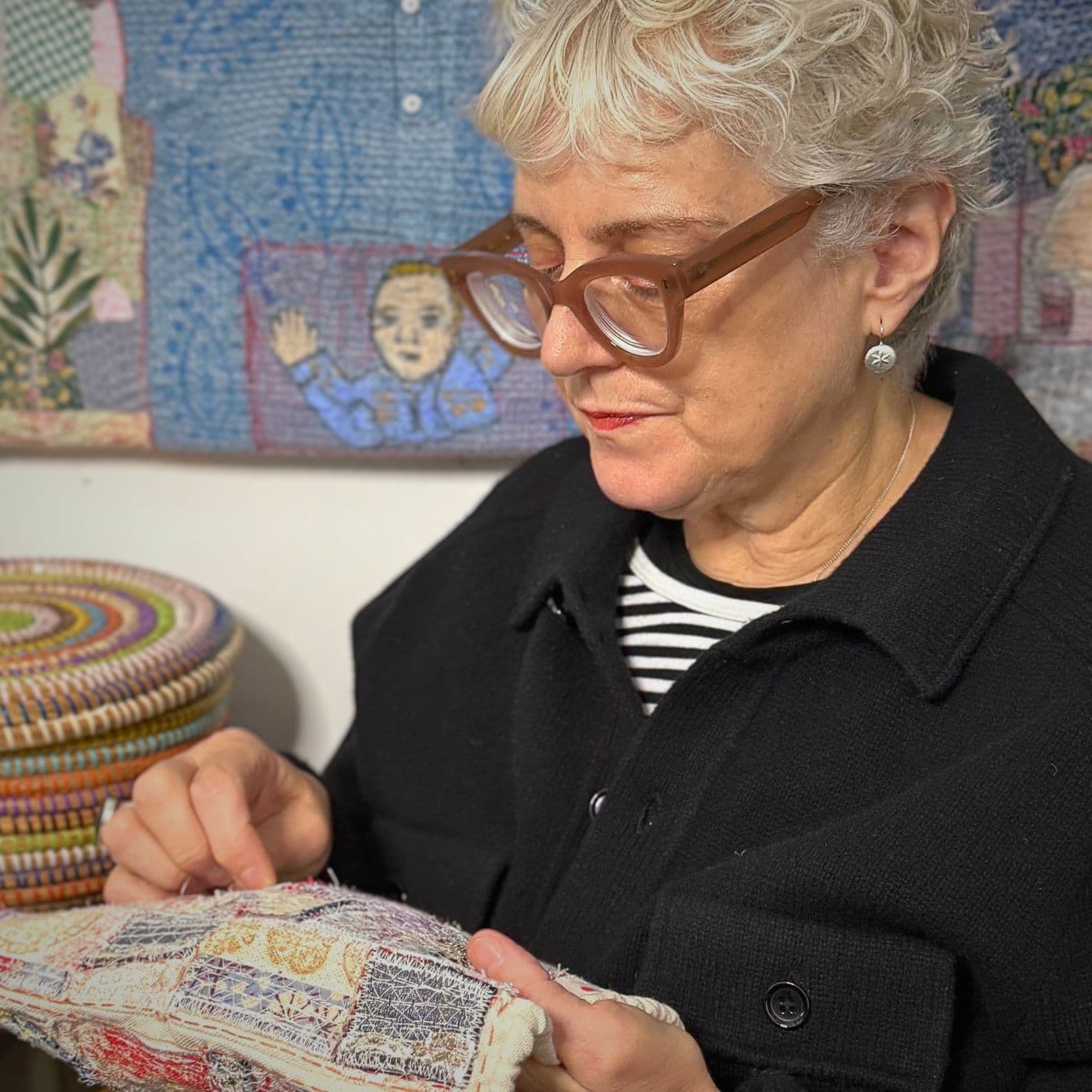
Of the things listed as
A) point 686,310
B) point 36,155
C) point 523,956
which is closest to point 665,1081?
point 523,956

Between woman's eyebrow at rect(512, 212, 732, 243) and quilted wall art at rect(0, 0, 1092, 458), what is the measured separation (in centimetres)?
50

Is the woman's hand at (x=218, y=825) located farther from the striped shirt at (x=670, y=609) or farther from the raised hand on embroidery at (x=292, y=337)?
the raised hand on embroidery at (x=292, y=337)

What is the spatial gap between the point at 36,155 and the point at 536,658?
861 mm

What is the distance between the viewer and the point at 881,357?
994 millimetres

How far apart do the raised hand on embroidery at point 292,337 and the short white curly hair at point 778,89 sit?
54 cm

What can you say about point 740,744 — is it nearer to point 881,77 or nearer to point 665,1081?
point 665,1081

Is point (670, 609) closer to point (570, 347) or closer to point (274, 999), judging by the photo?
point (570, 347)

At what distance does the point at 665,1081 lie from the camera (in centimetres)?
83

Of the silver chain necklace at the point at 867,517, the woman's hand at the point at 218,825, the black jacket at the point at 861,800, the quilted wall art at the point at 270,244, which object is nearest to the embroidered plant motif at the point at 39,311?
the quilted wall art at the point at 270,244

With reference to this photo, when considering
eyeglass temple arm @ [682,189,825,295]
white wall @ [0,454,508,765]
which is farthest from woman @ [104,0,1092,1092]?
white wall @ [0,454,508,765]

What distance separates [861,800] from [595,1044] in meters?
0.27

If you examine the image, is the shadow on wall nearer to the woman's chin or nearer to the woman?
the woman

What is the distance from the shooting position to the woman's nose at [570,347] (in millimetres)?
971

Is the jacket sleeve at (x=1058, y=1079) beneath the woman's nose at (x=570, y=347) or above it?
beneath
